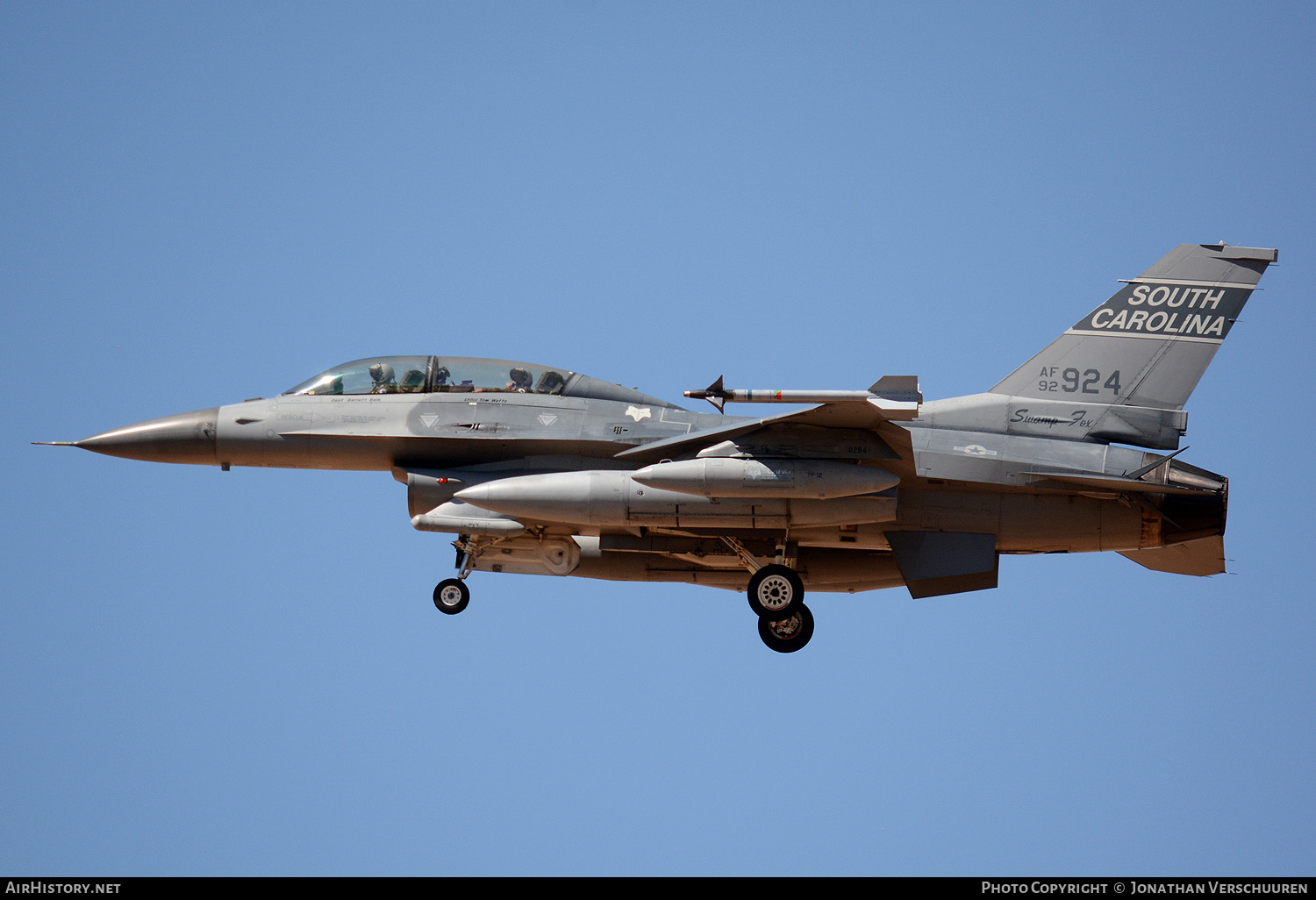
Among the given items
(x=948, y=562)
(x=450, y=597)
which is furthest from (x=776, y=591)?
(x=450, y=597)

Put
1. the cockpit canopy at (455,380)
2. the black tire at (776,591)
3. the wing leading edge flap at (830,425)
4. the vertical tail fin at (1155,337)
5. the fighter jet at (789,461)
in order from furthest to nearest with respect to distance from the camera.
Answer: the cockpit canopy at (455,380)
the vertical tail fin at (1155,337)
the black tire at (776,591)
the fighter jet at (789,461)
the wing leading edge flap at (830,425)

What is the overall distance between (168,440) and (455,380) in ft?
12.6

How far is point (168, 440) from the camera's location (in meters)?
18.9

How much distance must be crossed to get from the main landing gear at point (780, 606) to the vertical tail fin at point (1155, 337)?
363 cm

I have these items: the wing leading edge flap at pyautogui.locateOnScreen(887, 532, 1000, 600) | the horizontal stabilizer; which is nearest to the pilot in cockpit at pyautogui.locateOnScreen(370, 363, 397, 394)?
the wing leading edge flap at pyautogui.locateOnScreen(887, 532, 1000, 600)

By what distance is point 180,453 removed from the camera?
18938 millimetres

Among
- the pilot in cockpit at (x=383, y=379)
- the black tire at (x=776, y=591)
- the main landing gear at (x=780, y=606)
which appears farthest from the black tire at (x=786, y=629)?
the pilot in cockpit at (x=383, y=379)

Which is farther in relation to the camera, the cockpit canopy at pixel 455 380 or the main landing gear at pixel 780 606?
the cockpit canopy at pixel 455 380

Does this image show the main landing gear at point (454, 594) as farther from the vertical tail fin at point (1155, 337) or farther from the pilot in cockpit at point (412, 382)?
the vertical tail fin at point (1155, 337)

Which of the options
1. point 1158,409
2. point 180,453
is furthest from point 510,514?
point 1158,409

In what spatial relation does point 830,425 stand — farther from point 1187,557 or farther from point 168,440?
point 168,440

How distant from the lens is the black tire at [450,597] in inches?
723
